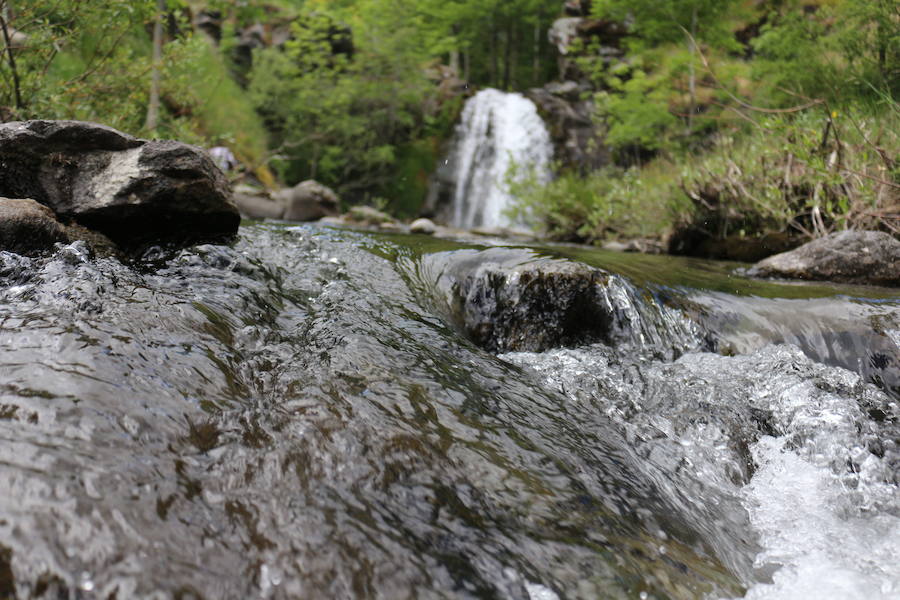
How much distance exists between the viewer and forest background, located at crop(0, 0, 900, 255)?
5.07 m

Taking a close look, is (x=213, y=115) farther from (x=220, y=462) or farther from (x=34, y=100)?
(x=220, y=462)

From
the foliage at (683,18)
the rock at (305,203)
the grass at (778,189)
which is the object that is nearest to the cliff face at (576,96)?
the foliage at (683,18)

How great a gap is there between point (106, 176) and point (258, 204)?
8.58m

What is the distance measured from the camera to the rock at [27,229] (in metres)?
2.71

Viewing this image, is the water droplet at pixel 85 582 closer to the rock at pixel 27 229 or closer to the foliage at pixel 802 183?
the rock at pixel 27 229

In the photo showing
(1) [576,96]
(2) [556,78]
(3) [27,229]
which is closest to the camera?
(3) [27,229]

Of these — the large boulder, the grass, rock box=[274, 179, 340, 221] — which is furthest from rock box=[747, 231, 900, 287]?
rock box=[274, 179, 340, 221]

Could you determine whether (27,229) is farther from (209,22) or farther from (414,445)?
(209,22)

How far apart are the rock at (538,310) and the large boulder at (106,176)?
206 centimetres

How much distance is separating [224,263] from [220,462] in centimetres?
227

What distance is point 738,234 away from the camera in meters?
6.46

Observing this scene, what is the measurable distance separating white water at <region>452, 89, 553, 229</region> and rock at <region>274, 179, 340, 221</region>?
425 centimetres

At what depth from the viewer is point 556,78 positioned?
2377 cm

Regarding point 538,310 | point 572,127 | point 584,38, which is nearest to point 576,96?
point 572,127
